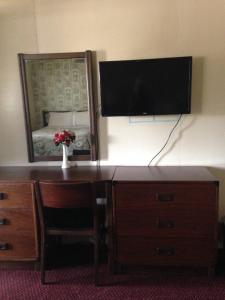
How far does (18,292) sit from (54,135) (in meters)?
1.30

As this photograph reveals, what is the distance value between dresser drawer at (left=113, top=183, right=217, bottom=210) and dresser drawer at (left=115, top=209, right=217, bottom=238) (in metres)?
0.04

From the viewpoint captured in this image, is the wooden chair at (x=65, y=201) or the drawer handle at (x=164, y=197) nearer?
the wooden chair at (x=65, y=201)

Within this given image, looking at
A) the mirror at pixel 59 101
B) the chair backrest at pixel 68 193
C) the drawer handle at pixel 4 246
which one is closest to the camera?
the chair backrest at pixel 68 193

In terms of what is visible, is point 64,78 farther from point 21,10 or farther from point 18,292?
point 18,292

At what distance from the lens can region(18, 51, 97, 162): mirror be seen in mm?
2309

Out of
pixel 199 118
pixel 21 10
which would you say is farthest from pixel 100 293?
pixel 21 10

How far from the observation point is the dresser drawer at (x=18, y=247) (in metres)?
2.13

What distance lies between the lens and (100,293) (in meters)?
1.91

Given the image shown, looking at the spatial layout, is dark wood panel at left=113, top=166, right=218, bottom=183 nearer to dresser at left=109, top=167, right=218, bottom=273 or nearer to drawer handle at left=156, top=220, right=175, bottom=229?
dresser at left=109, top=167, right=218, bottom=273

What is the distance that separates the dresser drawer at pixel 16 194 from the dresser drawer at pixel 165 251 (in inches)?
31.3

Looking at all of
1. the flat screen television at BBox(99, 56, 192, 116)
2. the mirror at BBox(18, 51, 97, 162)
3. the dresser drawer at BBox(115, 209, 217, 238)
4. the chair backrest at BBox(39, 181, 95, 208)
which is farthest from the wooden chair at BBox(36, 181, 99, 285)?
the flat screen television at BBox(99, 56, 192, 116)

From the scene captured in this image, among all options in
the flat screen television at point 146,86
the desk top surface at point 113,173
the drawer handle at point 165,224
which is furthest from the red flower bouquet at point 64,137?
the drawer handle at point 165,224

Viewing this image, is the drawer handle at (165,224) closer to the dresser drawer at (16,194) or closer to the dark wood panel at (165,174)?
the dark wood panel at (165,174)

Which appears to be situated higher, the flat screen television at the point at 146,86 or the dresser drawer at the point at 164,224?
the flat screen television at the point at 146,86
